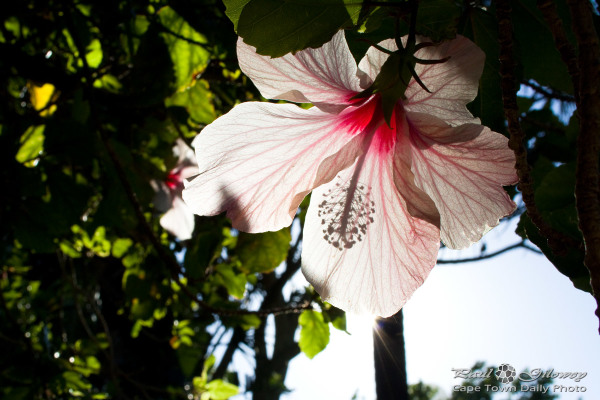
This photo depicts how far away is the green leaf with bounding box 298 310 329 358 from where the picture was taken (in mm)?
1327

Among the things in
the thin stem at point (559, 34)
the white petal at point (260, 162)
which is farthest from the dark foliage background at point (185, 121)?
the white petal at point (260, 162)

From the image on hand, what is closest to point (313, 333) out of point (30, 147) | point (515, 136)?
point (515, 136)

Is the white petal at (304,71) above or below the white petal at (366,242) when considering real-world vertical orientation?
above

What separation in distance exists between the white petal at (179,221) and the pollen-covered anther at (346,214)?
3.53 ft

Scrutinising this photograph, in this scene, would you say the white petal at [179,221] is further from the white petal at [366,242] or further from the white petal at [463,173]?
the white petal at [463,173]

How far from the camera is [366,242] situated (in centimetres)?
64

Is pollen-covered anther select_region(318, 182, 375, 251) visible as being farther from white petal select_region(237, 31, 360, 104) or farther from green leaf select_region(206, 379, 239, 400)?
green leaf select_region(206, 379, 239, 400)

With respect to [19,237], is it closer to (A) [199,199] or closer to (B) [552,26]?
(A) [199,199]

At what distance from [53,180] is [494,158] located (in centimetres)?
132

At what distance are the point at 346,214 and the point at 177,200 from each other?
1.19 metres

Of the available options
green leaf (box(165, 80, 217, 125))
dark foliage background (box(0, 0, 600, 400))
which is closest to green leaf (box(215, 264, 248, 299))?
dark foliage background (box(0, 0, 600, 400))

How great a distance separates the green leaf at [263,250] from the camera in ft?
4.49

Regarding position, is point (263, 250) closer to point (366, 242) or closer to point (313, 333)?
point (313, 333)

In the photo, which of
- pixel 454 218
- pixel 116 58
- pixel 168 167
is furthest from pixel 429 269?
pixel 116 58
